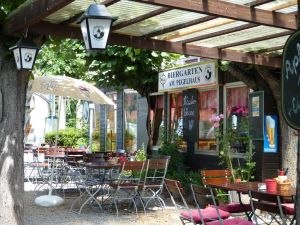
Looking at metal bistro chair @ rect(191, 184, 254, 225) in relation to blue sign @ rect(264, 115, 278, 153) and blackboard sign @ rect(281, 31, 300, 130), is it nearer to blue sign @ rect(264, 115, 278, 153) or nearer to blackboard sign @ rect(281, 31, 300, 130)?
blackboard sign @ rect(281, 31, 300, 130)

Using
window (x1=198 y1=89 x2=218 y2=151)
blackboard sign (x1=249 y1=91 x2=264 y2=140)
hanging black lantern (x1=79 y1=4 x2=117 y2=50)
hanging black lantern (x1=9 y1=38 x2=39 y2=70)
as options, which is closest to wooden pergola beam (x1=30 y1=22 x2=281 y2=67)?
hanging black lantern (x1=9 y1=38 x2=39 y2=70)

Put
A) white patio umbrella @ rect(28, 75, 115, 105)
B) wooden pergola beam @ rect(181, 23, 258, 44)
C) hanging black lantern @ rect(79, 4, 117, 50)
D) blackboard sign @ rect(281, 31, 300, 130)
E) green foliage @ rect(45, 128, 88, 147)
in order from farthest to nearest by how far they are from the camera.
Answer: green foliage @ rect(45, 128, 88, 147)
white patio umbrella @ rect(28, 75, 115, 105)
wooden pergola beam @ rect(181, 23, 258, 44)
hanging black lantern @ rect(79, 4, 117, 50)
blackboard sign @ rect(281, 31, 300, 130)

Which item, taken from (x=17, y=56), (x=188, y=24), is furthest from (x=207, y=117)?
(x=17, y=56)

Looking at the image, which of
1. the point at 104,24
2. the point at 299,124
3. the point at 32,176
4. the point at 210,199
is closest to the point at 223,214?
the point at 210,199

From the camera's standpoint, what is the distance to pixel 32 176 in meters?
13.2

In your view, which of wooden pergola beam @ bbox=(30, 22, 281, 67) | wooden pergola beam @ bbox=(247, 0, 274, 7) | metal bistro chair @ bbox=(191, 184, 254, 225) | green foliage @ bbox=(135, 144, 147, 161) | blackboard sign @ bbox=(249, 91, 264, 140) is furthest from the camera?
green foliage @ bbox=(135, 144, 147, 161)

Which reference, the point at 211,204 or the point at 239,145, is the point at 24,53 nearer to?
the point at 211,204

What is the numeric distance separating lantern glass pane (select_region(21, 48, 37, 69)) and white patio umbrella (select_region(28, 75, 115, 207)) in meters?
3.46

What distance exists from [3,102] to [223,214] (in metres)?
2.75

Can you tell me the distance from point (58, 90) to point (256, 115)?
11.8 ft

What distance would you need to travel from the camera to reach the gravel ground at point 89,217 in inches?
311

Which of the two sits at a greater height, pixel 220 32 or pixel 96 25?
pixel 220 32

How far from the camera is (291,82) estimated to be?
3322 millimetres

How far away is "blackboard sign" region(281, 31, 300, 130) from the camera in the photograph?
3.26 m
